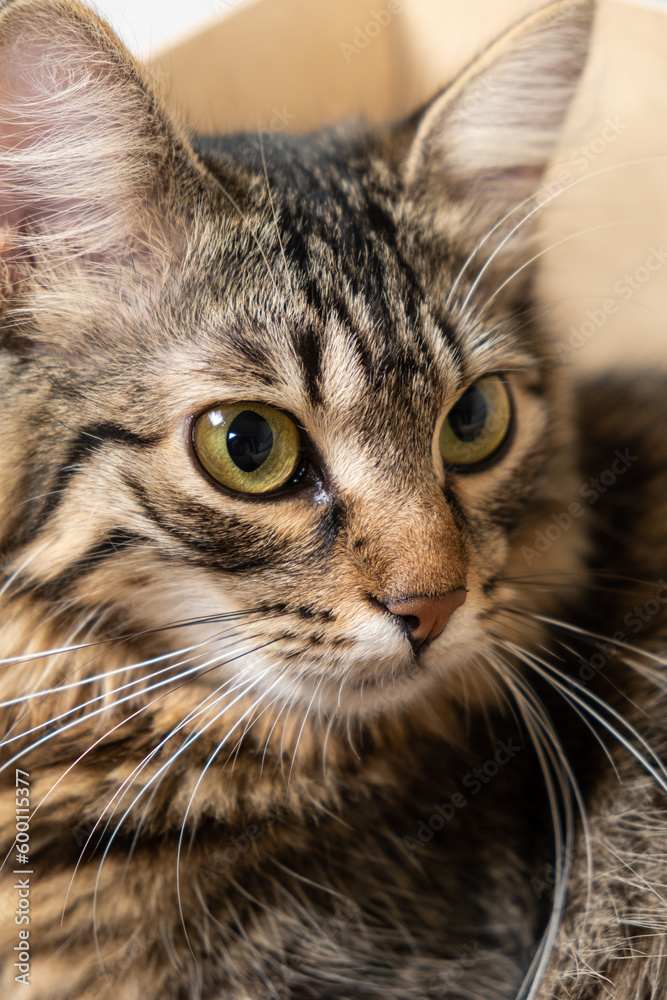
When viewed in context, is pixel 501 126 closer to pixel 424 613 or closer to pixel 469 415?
pixel 469 415

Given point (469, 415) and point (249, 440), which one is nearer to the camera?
point (249, 440)

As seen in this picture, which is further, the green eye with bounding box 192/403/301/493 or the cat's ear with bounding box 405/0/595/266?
the cat's ear with bounding box 405/0/595/266

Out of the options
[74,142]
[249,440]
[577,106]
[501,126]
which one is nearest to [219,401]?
[249,440]

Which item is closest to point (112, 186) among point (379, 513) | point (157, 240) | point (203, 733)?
point (157, 240)

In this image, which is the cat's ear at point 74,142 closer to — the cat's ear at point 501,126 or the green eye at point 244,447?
the green eye at point 244,447

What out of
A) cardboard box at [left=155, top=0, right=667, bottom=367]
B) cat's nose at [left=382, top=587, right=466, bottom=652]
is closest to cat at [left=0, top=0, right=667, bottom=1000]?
cat's nose at [left=382, top=587, right=466, bottom=652]

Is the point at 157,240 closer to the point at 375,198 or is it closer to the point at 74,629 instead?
the point at 375,198

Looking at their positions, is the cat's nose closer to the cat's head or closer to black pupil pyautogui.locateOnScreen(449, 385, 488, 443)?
the cat's head
